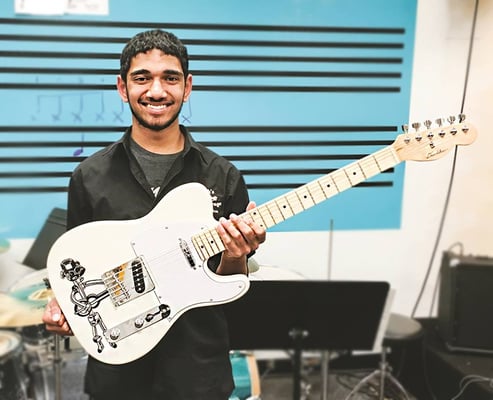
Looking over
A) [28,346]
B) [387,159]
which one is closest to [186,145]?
[387,159]

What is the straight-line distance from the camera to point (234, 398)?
1568 millimetres

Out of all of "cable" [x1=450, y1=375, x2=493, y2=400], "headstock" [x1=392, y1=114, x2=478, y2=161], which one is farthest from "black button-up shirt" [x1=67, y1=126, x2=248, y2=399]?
"cable" [x1=450, y1=375, x2=493, y2=400]

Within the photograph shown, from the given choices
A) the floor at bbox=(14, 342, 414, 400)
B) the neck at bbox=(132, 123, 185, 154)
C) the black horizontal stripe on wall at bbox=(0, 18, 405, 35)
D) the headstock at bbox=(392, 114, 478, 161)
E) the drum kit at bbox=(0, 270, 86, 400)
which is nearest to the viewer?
the headstock at bbox=(392, 114, 478, 161)

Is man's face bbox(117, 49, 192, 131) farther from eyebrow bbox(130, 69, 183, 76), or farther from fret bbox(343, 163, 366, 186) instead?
fret bbox(343, 163, 366, 186)

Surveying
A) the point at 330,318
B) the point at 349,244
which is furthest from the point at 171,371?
the point at 349,244

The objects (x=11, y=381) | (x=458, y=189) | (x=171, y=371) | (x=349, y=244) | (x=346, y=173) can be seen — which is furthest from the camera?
(x=349, y=244)

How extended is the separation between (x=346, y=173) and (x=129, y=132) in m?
0.59

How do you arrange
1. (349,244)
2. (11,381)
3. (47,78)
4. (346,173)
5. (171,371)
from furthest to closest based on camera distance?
(349,244)
(11,381)
(47,78)
(171,371)
(346,173)

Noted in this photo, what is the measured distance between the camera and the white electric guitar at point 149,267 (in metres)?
1.23

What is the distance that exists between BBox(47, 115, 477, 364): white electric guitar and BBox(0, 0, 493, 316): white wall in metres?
0.34

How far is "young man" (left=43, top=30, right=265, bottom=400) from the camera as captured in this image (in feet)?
4.07

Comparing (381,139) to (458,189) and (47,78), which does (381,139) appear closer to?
(458,189)

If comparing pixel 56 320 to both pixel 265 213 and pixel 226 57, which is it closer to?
pixel 265 213

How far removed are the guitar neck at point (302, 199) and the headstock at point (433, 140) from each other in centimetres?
4
